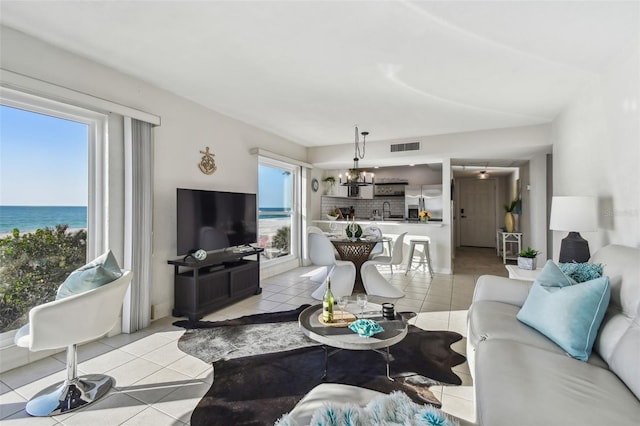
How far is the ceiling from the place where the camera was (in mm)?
2039

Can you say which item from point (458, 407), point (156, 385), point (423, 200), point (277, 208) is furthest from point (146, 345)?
point (423, 200)

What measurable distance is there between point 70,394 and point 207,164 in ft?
9.11

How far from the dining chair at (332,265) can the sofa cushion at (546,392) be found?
104 inches

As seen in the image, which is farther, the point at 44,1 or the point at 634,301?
the point at 44,1

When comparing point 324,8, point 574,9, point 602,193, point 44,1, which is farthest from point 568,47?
point 44,1

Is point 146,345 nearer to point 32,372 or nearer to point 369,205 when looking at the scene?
point 32,372

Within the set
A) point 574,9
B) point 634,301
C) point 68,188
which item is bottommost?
point 634,301

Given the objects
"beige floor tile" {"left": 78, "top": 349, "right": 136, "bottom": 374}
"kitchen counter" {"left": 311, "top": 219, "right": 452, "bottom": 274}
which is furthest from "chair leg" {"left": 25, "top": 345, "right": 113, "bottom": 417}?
"kitchen counter" {"left": 311, "top": 219, "right": 452, "bottom": 274}

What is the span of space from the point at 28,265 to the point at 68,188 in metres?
0.74

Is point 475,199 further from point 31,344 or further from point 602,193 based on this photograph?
point 31,344

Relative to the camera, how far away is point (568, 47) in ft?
8.02

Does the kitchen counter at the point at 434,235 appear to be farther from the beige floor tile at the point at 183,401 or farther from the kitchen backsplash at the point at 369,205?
the beige floor tile at the point at 183,401

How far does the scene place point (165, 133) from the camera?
3.48 meters

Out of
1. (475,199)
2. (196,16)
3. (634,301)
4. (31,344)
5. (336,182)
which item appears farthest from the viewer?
(475,199)
